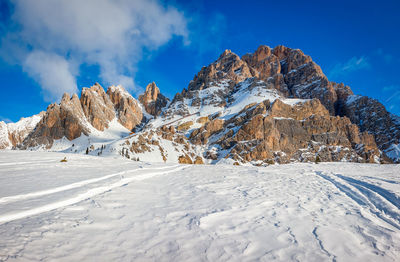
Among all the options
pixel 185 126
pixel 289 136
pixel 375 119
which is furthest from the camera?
pixel 375 119

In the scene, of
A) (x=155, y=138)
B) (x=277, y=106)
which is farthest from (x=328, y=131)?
(x=155, y=138)

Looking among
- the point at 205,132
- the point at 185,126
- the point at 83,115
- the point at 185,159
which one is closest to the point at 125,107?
the point at 83,115

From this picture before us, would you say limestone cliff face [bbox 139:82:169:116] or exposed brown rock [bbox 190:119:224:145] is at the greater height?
limestone cliff face [bbox 139:82:169:116]

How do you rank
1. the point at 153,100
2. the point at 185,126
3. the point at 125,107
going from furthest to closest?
1. the point at 153,100
2. the point at 125,107
3. the point at 185,126

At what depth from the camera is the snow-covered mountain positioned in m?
77.3

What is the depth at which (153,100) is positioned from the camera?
610 ft

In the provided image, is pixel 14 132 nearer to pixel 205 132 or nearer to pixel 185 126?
pixel 185 126

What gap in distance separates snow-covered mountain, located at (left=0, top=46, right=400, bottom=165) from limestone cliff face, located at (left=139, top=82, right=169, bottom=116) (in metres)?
1.03

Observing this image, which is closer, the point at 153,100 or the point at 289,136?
Answer: the point at 289,136

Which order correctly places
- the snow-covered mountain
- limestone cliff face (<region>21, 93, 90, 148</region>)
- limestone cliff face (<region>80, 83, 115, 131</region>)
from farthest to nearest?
limestone cliff face (<region>80, 83, 115, 131</region>) → limestone cliff face (<region>21, 93, 90, 148</region>) → the snow-covered mountain

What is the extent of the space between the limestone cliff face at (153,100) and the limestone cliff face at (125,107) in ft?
44.2

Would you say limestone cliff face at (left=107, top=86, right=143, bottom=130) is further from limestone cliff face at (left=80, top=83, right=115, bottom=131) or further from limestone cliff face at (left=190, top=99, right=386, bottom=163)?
limestone cliff face at (left=190, top=99, right=386, bottom=163)

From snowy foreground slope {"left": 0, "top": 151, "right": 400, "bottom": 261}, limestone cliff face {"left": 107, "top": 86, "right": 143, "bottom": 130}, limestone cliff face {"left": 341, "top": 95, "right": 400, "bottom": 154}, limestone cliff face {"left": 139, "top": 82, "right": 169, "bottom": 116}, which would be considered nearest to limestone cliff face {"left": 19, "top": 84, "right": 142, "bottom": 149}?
limestone cliff face {"left": 107, "top": 86, "right": 143, "bottom": 130}

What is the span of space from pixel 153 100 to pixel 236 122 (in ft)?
386
